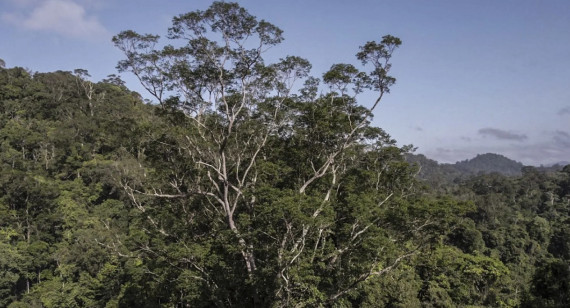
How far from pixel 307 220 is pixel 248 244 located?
2.84m

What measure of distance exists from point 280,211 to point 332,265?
4.11m

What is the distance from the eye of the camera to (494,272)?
25.0 meters

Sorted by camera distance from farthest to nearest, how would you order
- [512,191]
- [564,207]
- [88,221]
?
[512,191], [564,207], [88,221]

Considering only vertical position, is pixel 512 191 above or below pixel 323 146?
above

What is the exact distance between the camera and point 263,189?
11.1 meters

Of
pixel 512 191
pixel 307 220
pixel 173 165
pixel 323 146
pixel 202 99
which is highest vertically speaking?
pixel 512 191

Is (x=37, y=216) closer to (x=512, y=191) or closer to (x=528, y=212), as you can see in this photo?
(x=528, y=212)

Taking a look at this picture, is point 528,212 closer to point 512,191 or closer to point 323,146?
point 512,191

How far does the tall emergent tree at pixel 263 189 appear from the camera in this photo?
447 inches

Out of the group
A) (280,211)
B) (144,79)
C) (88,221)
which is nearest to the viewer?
(280,211)

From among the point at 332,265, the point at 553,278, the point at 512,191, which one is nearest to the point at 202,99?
the point at 332,265

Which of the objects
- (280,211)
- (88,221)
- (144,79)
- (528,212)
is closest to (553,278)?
(280,211)

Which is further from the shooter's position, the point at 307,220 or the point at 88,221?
the point at 88,221

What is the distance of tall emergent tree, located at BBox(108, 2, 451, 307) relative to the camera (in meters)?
11.3
